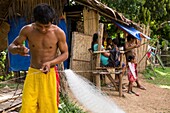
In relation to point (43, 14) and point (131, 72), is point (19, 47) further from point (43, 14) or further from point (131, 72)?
point (131, 72)

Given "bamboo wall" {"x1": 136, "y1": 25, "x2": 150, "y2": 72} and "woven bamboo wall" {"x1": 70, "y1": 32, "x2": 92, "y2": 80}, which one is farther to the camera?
"bamboo wall" {"x1": 136, "y1": 25, "x2": 150, "y2": 72}

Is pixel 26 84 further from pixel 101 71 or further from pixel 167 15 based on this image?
pixel 167 15

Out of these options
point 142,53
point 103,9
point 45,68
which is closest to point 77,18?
point 103,9

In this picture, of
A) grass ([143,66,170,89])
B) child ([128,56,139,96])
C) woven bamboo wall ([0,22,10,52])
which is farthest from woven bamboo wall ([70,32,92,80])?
grass ([143,66,170,89])

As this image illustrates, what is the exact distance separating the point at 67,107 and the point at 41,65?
6.85 feet

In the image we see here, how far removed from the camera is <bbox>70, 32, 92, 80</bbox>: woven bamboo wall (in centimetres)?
827

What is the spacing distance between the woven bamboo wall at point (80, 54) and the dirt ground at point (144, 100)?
2.68ft

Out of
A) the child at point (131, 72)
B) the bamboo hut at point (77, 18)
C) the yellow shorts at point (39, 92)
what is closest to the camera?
the yellow shorts at point (39, 92)

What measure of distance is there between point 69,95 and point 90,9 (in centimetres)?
285

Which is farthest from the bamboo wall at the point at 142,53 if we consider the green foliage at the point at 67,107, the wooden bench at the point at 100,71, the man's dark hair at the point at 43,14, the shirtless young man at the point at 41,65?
the man's dark hair at the point at 43,14

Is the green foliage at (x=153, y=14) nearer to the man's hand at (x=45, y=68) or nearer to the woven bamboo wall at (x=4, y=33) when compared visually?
the woven bamboo wall at (x=4, y=33)

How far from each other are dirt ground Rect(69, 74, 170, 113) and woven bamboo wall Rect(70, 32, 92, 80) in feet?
2.68

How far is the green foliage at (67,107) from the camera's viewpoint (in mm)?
5059

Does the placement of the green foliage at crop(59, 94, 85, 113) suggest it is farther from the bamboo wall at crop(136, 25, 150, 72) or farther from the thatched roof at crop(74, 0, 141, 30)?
the bamboo wall at crop(136, 25, 150, 72)
